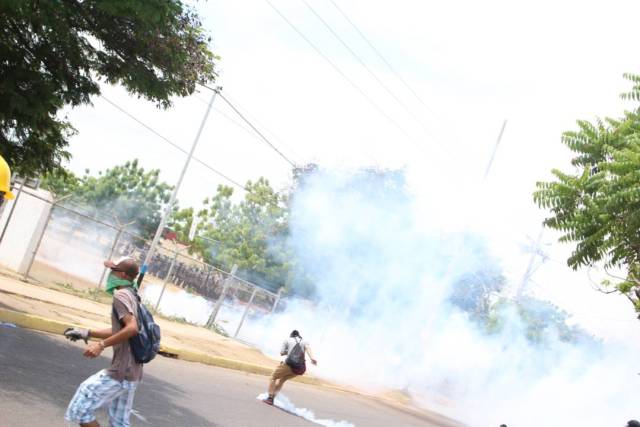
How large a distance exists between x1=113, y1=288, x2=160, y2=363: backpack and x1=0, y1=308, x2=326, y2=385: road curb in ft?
22.7

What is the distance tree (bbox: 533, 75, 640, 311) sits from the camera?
882cm

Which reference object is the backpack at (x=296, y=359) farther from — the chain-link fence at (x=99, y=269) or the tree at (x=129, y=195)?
the tree at (x=129, y=195)

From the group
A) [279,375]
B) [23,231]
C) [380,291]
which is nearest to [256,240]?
[380,291]

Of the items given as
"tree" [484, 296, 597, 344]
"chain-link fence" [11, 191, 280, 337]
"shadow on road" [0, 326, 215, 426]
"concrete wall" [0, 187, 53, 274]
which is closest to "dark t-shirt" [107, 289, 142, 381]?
"shadow on road" [0, 326, 215, 426]

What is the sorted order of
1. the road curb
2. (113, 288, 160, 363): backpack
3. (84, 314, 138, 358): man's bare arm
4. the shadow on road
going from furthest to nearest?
the road curb < the shadow on road < (113, 288, 160, 363): backpack < (84, 314, 138, 358): man's bare arm

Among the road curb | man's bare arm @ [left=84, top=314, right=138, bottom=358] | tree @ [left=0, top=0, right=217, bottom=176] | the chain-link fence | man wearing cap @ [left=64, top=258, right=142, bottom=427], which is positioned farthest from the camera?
the chain-link fence

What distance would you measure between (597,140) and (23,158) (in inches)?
315

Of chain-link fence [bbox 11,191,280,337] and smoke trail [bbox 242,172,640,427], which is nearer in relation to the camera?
chain-link fence [bbox 11,191,280,337]

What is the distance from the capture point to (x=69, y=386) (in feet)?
27.6

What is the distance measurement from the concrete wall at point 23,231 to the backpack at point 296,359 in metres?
9.13

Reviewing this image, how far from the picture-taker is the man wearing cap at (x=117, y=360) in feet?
17.1

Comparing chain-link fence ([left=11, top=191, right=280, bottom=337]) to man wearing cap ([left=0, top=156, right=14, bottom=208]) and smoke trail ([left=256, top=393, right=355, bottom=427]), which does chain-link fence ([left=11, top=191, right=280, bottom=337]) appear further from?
man wearing cap ([left=0, top=156, right=14, bottom=208])

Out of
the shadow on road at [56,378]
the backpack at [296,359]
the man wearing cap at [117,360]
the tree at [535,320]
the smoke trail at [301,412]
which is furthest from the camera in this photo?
the tree at [535,320]

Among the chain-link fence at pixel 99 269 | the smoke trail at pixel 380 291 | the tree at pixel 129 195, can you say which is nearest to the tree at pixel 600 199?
the chain-link fence at pixel 99 269
